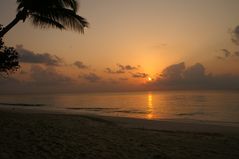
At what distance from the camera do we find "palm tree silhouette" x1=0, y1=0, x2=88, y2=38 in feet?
39.9

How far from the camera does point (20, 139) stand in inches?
328

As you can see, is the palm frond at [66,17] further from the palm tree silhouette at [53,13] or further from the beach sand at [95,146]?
the beach sand at [95,146]

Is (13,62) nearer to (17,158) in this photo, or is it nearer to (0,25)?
(0,25)

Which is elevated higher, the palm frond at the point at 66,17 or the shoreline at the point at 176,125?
the palm frond at the point at 66,17

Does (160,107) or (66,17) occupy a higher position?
(66,17)

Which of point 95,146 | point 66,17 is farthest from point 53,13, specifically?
point 95,146

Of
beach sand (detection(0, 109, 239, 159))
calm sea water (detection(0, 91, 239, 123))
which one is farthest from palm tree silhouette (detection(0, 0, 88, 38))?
calm sea water (detection(0, 91, 239, 123))

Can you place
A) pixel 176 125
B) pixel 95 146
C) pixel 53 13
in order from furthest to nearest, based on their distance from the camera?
pixel 176 125 < pixel 53 13 < pixel 95 146

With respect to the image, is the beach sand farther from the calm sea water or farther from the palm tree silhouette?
the calm sea water

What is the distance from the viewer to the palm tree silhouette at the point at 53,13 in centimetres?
1216

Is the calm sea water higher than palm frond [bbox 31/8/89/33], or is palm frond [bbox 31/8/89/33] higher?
palm frond [bbox 31/8/89/33]

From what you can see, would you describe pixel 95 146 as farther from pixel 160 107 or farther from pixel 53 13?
pixel 160 107

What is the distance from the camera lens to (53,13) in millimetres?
12867

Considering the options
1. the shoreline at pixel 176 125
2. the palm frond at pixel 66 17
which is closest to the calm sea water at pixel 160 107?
the shoreline at pixel 176 125
